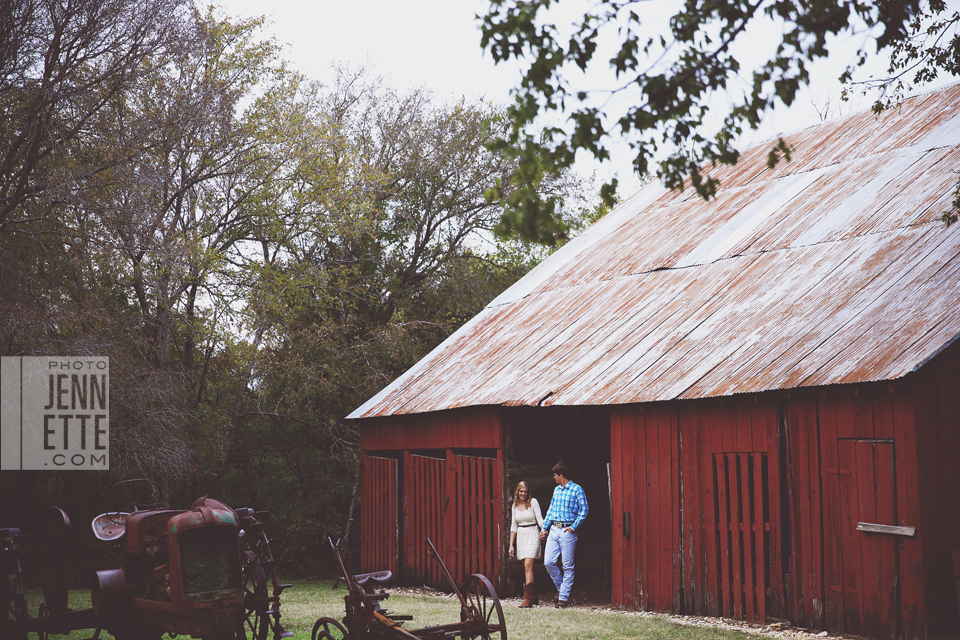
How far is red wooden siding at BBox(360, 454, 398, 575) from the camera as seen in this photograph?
17.2 metres

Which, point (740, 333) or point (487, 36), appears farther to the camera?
point (740, 333)

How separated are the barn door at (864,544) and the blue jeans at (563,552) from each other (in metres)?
3.47

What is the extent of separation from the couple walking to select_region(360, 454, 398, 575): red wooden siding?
15.3 feet

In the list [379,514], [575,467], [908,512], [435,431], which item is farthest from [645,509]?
[379,514]

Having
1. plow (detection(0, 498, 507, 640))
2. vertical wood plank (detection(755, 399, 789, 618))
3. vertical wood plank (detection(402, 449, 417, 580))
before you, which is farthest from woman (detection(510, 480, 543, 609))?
plow (detection(0, 498, 507, 640))

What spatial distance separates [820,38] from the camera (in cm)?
617

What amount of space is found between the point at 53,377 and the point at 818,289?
11.8 metres

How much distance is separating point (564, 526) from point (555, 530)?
0.13m

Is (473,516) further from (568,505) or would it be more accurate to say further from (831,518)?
(831,518)

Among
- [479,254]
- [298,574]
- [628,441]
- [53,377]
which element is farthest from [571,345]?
[479,254]

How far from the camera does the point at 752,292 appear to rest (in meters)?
12.9

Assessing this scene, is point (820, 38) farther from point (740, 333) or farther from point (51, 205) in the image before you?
point (51, 205)

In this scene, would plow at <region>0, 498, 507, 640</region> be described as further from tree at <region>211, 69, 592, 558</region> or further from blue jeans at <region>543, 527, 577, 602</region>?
tree at <region>211, 69, 592, 558</region>

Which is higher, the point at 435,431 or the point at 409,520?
the point at 435,431
